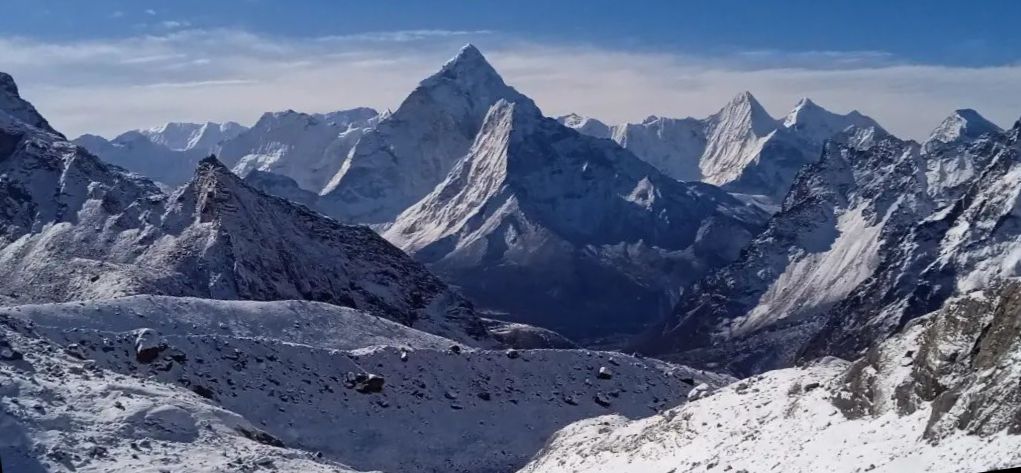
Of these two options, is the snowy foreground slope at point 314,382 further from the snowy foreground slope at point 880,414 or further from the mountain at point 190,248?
the mountain at point 190,248

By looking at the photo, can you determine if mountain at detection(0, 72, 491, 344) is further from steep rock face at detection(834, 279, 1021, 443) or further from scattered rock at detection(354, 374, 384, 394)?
steep rock face at detection(834, 279, 1021, 443)

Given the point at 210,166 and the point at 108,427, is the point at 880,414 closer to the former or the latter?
the point at 108,427

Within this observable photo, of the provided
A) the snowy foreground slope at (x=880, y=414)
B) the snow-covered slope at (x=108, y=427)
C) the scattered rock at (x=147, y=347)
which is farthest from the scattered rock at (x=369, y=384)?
the snowy foreground slope at (x=880, y=414)

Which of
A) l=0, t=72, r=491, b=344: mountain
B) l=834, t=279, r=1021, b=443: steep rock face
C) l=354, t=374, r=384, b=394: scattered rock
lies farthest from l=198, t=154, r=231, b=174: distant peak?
l=834, t=279, r=1021, b=443: steep rock face

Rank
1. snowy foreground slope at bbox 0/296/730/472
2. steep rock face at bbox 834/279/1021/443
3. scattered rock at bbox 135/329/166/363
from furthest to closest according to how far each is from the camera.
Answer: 1. scattered rock at bbox 135/329/166/363
2. snowy foreground slope at bbox 0/296/730/472
3. steep rock face at bbox 834/279/1021/443

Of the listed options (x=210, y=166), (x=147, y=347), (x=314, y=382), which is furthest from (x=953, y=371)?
(x=210, y=166)

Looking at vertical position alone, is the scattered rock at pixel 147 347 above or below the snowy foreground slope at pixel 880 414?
below
